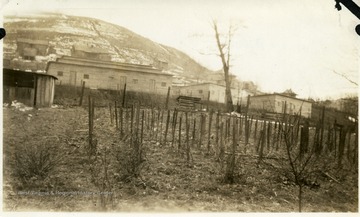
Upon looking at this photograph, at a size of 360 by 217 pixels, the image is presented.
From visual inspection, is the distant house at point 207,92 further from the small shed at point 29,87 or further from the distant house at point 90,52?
the small shed at point 29,87

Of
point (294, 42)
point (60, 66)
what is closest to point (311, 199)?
point (294, 42)

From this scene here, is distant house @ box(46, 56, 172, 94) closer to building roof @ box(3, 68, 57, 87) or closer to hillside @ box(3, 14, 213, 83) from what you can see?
hillside @ box(3, 14, 213, 83)

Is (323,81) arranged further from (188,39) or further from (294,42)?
(188,39)

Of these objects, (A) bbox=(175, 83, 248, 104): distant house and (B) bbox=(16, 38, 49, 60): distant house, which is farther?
(A) bbox=(175, 83, 248, 104): distant house

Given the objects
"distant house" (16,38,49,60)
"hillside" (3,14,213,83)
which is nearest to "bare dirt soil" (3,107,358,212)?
"distant house" (16,38,49,60)

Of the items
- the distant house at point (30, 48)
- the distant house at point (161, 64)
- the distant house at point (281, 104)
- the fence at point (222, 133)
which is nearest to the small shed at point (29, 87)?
the distant house at point (30, 48)

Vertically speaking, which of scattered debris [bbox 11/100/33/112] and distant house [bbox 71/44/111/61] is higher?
distant house [bbox 71/44/111/61]
